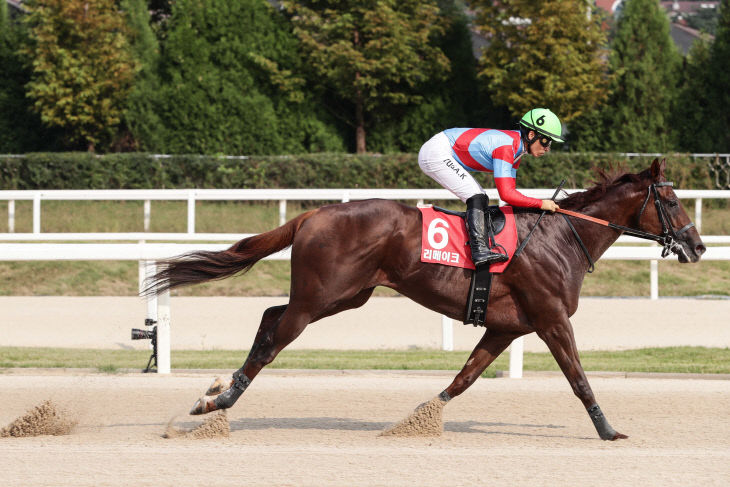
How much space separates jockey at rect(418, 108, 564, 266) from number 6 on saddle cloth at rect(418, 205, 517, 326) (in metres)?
0.05

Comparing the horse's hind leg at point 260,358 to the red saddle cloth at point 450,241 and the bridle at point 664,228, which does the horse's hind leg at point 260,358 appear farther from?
the bridle at point 664,228

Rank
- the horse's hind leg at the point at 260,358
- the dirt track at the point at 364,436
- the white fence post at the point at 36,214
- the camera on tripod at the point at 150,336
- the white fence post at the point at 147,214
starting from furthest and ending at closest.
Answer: the white fence post at the point at 147,214 → the white fence post at the point at 36,214 → the camera on tripod at the point at 150,336 → the horse's hind leg at the point at 260,358 → the dirt track at the point at 364,436

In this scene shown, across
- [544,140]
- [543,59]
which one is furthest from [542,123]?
[543,59]

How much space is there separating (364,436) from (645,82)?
1727cm

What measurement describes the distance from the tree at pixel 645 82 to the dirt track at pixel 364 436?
49.1ft

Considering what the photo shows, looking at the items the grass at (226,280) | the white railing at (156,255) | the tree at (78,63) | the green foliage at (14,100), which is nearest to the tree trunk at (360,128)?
the tree at (78,63)

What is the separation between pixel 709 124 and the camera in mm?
20844

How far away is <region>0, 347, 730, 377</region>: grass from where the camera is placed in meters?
7.20

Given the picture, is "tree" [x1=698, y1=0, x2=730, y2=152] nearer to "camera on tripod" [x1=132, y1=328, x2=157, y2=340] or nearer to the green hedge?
the green hedge

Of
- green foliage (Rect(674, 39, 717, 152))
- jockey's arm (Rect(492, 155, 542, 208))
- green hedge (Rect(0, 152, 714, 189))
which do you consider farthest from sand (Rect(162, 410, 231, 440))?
green foliage (Rect(674, 39, 717, 152))

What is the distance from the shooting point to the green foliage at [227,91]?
824 inches

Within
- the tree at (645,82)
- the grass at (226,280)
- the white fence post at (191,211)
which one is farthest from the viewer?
the tree at (645,82)

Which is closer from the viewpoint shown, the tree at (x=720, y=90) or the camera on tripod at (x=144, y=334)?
the camera on tripod at (x=144, y=334)

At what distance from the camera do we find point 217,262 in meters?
5.38
